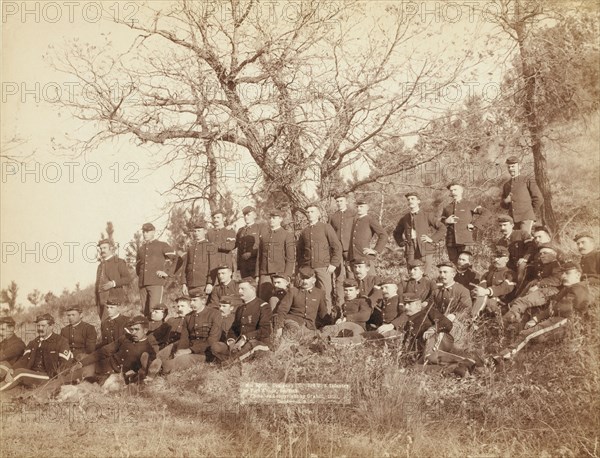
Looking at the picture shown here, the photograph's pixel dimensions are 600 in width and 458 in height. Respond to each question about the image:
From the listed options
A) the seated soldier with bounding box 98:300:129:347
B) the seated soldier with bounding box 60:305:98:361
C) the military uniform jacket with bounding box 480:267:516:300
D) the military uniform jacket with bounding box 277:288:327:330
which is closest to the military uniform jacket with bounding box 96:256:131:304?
the seated soldier with bounding box 98:300:129:347

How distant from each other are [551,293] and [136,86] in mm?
6457

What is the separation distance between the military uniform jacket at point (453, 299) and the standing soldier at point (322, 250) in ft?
5.00

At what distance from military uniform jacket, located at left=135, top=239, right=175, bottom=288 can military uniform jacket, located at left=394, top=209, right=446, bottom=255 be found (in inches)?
130

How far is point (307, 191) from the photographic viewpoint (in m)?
9.59

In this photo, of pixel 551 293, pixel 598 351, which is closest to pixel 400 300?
pixel 551 293

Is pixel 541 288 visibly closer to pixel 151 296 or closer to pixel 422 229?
pixel 422 229

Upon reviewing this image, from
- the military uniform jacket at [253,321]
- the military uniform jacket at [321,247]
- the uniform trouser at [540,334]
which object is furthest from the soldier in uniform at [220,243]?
the uniform trouser at [540,334]

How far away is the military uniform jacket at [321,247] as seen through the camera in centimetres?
838

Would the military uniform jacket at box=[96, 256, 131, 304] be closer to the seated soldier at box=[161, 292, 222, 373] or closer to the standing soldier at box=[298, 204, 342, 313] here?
the seated soldier at box=[161, 292, 222, 373]

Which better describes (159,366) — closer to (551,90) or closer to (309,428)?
(309,428)

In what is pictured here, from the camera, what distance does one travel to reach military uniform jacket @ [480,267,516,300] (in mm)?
7566

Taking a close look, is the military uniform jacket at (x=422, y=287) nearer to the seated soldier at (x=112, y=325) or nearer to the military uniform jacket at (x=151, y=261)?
the military uniform jacket at (x=151, y=261)

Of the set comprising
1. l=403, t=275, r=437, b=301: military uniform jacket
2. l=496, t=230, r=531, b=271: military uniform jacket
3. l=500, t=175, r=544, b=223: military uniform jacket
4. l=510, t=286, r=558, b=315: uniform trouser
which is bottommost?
l=510, t=286, r=558, b=315: uniform trouser

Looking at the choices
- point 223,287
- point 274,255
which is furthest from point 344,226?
point 223,287
